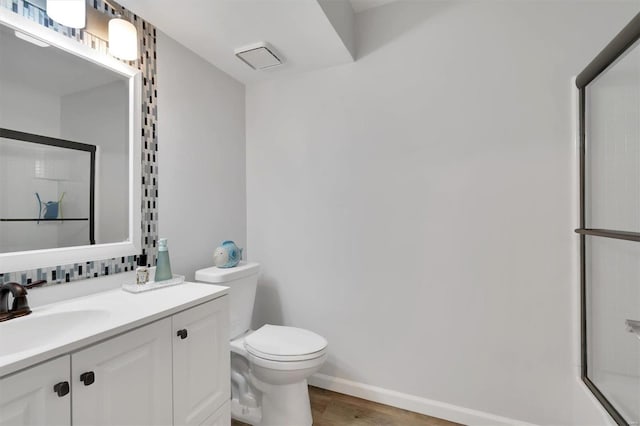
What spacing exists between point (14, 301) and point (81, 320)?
203mm

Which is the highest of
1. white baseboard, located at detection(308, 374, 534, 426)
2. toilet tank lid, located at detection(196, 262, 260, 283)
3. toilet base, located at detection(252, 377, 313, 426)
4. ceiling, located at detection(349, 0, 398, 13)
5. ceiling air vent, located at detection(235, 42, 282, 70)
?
ceiling, located at detection(349, 0, 398, 13)

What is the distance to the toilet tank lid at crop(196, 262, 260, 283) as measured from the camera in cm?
167

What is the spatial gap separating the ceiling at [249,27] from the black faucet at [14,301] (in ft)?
4.24

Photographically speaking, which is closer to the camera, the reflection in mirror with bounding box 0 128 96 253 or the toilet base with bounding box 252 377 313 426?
the reflection in mirror with bounding box 0 128 96 253

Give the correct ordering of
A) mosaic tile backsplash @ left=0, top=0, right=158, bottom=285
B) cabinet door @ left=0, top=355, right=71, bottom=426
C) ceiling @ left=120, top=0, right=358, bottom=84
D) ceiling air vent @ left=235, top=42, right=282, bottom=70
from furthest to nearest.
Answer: ceiling air vent @ left=235, top=42, right=282, bottom=70, ceiling @ left=120, top=0, right=358, bottom=84, mosaic tile backsplash @ left=0, top=0, right=158, bottom=285, cabinet door @ left=0, top=355, right=71, bottom=426

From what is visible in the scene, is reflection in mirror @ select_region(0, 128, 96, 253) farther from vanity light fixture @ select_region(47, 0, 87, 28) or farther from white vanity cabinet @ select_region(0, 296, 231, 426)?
white vanity cabinet @ select_region(0, 296, 231, 426)

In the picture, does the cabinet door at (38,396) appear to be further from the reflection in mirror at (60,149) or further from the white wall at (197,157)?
the white wall at (197,157)

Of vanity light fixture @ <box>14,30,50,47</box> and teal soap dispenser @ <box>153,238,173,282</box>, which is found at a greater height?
vanity light fixture @ <box>14,30,50,47</box>

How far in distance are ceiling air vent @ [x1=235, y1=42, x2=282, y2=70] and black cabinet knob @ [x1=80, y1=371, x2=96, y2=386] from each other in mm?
1719

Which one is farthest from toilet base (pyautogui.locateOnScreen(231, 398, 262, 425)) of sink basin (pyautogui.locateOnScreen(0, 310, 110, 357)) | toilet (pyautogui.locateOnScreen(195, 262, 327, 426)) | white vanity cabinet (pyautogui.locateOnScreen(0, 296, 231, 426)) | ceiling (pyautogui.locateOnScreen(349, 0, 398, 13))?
ceiling (pyautogui.locateOnScreen(349, 0, 398, 13))

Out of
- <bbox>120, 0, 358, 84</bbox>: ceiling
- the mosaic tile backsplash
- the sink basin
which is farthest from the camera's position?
<bbox>120, 0, 358, 84</bbox>: ceiling

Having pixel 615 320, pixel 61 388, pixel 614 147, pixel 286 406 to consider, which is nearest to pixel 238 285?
pixel 286 406

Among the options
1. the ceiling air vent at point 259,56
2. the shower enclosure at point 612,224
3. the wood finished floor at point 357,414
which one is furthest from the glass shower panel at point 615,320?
the ceiling air vent at point 259,56

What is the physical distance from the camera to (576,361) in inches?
58.4
